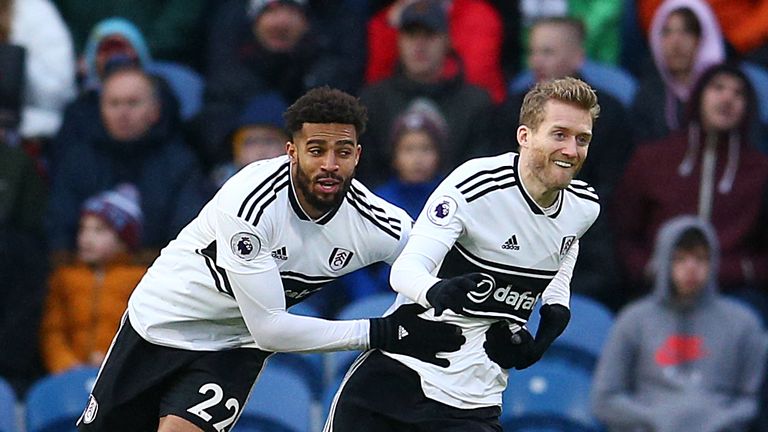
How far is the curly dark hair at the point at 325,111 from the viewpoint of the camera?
209 inches

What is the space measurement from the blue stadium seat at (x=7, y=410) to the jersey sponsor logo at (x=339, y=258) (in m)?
2.55

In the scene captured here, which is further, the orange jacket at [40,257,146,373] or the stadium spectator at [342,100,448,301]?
the stadium spectator at [342,100,448,301]

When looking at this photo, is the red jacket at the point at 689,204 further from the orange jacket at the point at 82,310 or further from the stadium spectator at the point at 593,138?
the orange jacket at the point at 82,310

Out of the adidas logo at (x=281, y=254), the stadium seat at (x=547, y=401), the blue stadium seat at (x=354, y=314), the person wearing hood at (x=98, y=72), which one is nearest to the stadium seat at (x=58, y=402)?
the blue stadium seat at (x=354, y=314)

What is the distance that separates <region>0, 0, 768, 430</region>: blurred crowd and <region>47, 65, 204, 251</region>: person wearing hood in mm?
10

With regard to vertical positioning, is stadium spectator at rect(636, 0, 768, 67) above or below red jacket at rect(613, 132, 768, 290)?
above

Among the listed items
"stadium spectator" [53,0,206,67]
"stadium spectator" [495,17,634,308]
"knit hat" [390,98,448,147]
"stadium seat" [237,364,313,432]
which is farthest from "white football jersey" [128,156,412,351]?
Result: "stadium spectator" [53,0,206,67]

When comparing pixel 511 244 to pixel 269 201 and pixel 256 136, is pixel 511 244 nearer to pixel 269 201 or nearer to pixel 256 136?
pixel 269 201

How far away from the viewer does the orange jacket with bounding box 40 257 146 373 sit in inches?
313

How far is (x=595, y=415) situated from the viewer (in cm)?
743

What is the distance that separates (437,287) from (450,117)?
3.74 metres

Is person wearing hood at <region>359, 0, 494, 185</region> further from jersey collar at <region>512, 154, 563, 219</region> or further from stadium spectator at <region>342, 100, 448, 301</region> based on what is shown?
jersey collar at <region>512, 154, 563, 219</region>

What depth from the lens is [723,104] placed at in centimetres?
816

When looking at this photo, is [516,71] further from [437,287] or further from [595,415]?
[437,287]
